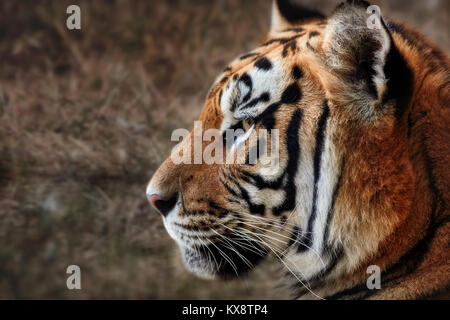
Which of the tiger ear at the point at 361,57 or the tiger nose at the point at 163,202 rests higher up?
the tiger ear at the point at 361,57

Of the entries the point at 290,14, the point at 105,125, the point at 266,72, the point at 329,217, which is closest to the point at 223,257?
the point at 329,217

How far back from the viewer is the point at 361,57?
→ 67.1 inches

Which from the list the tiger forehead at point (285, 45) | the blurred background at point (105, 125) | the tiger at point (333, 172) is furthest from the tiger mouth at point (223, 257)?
the tiger forehead at point (285, 45)

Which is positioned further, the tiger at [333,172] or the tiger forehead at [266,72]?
the tiger forehead at [266,72]

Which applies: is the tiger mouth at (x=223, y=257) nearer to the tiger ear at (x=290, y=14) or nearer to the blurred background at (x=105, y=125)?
the blurred background at (x=105, y=125)

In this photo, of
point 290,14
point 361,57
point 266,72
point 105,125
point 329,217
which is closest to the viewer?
point 361,57

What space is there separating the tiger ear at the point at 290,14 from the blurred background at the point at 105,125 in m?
1.07

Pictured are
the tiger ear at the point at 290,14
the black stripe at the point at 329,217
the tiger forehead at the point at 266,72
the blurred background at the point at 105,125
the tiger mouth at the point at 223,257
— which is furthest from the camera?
the blurred background at the point at 105,125

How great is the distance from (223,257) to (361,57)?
815 millimetres

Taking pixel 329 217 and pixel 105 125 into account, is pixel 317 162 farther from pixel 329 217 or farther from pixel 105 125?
pixel 105 125

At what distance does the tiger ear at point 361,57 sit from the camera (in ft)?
5.38

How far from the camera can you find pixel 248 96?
1.92 m

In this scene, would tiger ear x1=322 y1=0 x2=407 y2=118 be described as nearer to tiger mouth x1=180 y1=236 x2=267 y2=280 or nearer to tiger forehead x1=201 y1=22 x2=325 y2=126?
tiger forehead x1=201 y1=22 x2=325 y2=126
